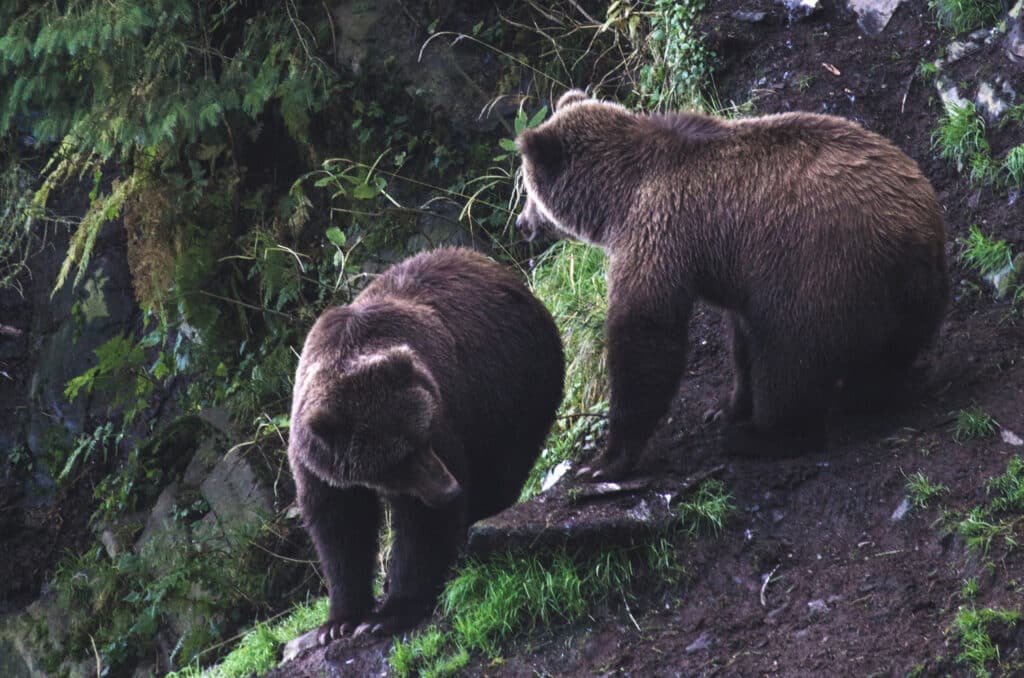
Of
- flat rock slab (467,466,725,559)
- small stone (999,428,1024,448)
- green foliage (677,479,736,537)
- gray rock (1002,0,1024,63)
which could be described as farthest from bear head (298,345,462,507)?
gray rock (1002,0,1024,63)

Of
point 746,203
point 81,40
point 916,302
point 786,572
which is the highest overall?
point 81,40

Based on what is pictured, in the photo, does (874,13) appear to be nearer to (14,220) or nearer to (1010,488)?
(1010,488)

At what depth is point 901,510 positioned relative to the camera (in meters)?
5.37

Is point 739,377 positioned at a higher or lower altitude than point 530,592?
higher

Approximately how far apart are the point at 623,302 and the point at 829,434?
52.4 inches

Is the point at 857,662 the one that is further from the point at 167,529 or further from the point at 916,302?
the point at 167,529

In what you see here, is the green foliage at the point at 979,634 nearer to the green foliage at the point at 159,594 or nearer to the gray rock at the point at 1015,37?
the gray rock at the point at 1015,37

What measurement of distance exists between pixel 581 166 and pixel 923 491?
8.45ft

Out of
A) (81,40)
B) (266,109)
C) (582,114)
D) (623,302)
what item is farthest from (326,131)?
(623,302)

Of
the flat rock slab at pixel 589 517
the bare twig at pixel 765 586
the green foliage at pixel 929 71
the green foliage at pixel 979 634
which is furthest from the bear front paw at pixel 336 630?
the green foliage at pixel 929 71

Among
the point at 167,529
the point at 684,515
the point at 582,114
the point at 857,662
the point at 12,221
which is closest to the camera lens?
the point at 857,662

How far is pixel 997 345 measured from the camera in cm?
638

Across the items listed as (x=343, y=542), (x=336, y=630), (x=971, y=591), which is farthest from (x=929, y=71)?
(x=336, y=630)

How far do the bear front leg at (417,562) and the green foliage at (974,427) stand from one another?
99.6 inches
